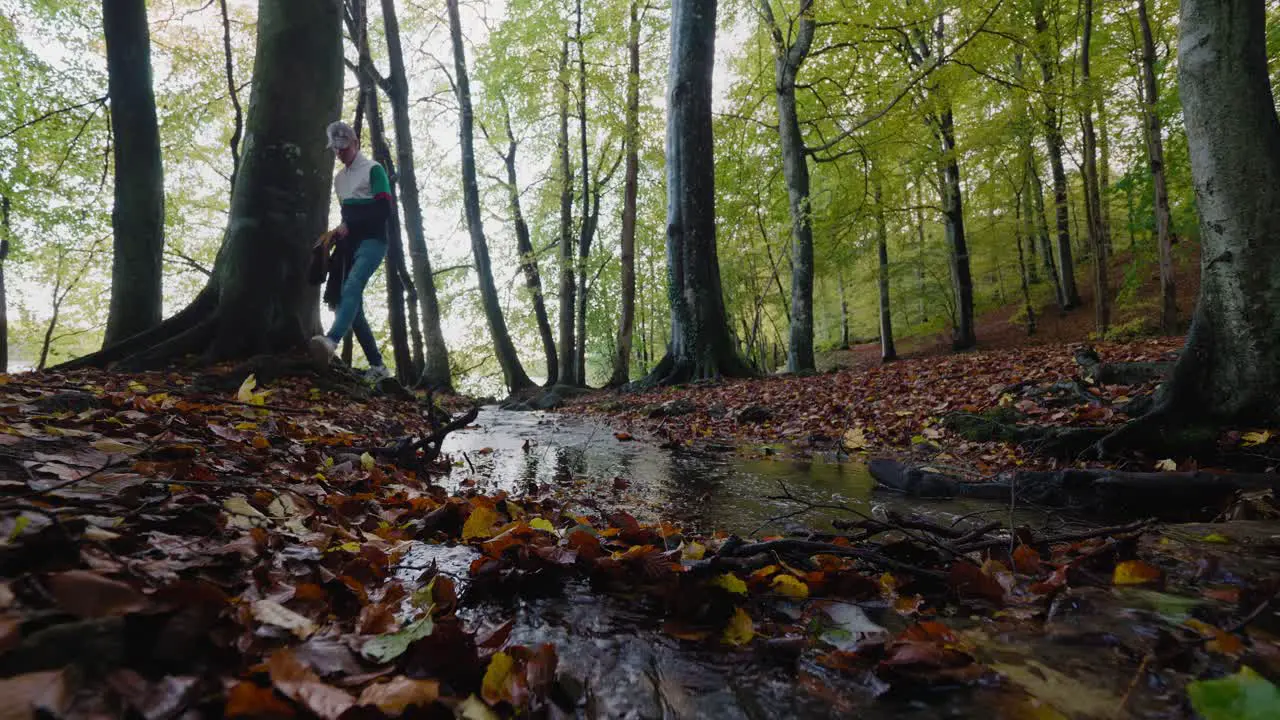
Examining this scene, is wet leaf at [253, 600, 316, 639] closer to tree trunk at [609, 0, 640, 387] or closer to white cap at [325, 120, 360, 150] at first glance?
Result: white cap at [325, 120, 360, 150]

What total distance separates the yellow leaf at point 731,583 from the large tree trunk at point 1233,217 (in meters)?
3.22

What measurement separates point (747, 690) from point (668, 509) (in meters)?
1.47

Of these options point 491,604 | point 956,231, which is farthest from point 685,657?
point 956,231

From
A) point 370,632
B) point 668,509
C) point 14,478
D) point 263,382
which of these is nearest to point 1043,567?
point 668,509

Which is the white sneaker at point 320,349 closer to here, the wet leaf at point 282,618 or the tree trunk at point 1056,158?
the wet leaf at point 282,618

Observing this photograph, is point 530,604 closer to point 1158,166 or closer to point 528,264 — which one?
point 1158,166

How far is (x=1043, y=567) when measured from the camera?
4.34ft

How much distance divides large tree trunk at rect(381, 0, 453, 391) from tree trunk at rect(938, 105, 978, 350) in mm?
11929

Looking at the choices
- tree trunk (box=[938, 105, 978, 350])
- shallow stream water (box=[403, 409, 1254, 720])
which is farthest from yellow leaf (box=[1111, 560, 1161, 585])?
tree trunk (box=[938, 105, 978, 350])

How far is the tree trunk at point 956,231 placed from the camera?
44.4ft

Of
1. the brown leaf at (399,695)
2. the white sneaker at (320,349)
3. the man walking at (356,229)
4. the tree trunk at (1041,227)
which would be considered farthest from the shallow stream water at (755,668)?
the tree trunk at (1041,227)

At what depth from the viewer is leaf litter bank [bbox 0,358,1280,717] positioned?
2.30 ft

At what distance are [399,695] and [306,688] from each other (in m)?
0.12

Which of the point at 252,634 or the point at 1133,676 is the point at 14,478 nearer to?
the point at 252,634
